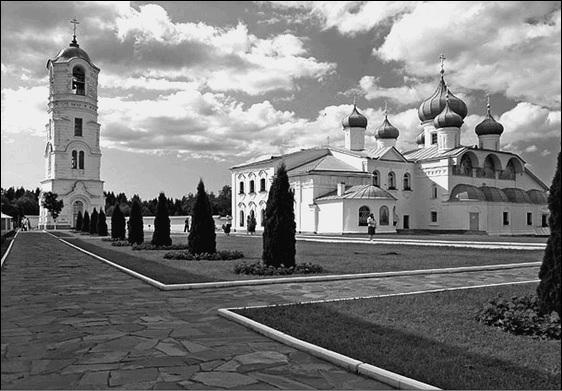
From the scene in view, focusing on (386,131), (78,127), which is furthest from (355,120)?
(78,127)

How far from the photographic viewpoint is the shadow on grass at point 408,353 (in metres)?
4.43

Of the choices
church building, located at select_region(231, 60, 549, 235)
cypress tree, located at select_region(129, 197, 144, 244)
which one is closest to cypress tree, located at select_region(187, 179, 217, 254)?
cypress tree, located at select_region(129, 197, 144, 244)

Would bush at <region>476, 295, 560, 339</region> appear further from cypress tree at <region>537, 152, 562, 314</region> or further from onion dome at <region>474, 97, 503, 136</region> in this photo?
onion dome at <region>474, 97, 503, 136</region>

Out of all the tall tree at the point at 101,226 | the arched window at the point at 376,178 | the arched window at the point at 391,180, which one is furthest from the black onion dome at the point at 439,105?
the tall tree at the point at 101,226

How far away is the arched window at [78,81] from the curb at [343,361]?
59046mm

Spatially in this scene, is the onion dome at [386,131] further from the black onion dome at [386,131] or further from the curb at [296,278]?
the curb at [296,278]

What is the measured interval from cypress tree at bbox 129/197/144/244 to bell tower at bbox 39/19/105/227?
119ft

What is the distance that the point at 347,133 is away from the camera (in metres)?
53.6

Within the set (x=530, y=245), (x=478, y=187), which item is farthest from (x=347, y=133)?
(x=530, y=245)

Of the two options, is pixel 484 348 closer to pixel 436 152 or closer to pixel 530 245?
pixel 530 245

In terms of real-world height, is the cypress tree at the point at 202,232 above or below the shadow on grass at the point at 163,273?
above

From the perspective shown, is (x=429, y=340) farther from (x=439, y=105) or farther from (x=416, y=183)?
(x=439, y=105)

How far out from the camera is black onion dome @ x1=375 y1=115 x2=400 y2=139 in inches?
2120

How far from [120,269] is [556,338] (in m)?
11.0
